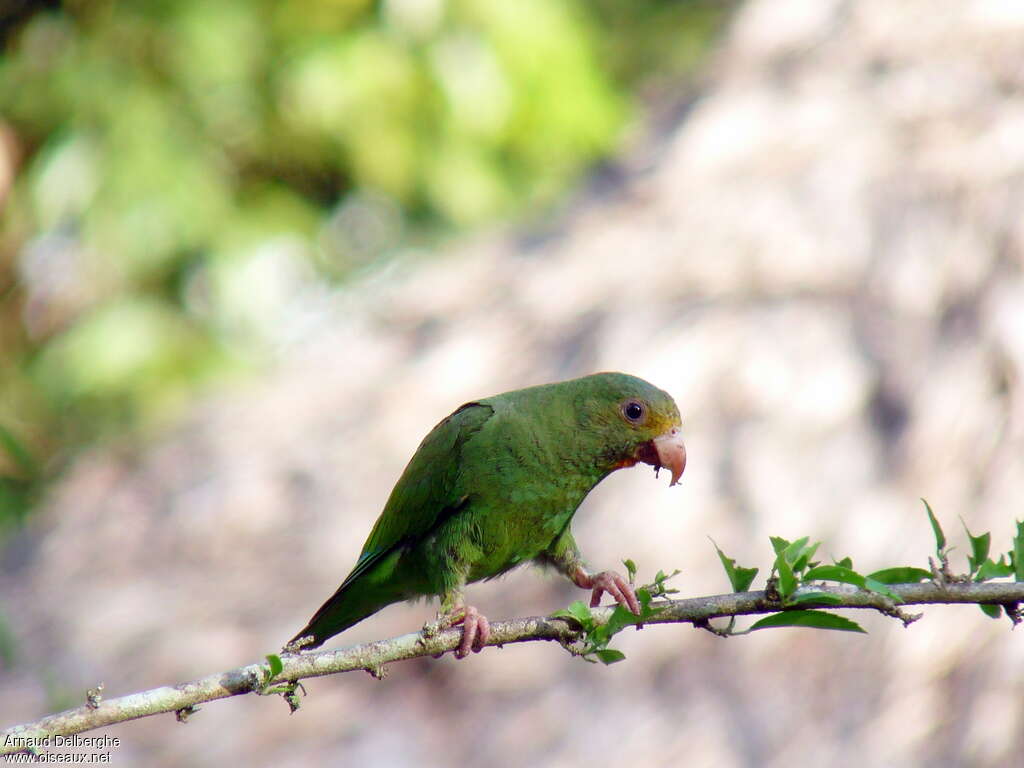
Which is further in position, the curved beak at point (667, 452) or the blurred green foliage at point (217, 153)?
the blurred green foliage at point (217, 153)

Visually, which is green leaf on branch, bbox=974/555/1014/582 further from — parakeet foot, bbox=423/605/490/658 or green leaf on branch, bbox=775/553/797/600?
parakeet foot, bbox=423/605/490/658

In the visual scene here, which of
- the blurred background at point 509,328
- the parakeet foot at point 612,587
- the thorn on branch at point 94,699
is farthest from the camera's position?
the blurred background at point 509,328

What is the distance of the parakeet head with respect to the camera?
266 cm

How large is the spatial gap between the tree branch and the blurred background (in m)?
3.00

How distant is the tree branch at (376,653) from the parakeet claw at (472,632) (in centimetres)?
10

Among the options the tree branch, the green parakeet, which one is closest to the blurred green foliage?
the green parakeet

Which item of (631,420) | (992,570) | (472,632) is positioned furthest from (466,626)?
(992,570)

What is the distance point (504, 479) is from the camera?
2.59m

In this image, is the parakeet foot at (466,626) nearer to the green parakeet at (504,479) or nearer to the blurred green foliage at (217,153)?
the green parakeet at (504,479)

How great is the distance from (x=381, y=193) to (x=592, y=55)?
1.91m

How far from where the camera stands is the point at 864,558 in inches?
214

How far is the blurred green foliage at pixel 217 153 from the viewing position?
7.74m

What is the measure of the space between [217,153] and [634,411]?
631 cm

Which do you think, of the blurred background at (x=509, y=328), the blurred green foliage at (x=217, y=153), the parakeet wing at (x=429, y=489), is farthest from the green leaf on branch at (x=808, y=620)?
the blurred green foliage at (x=217, y=153)
